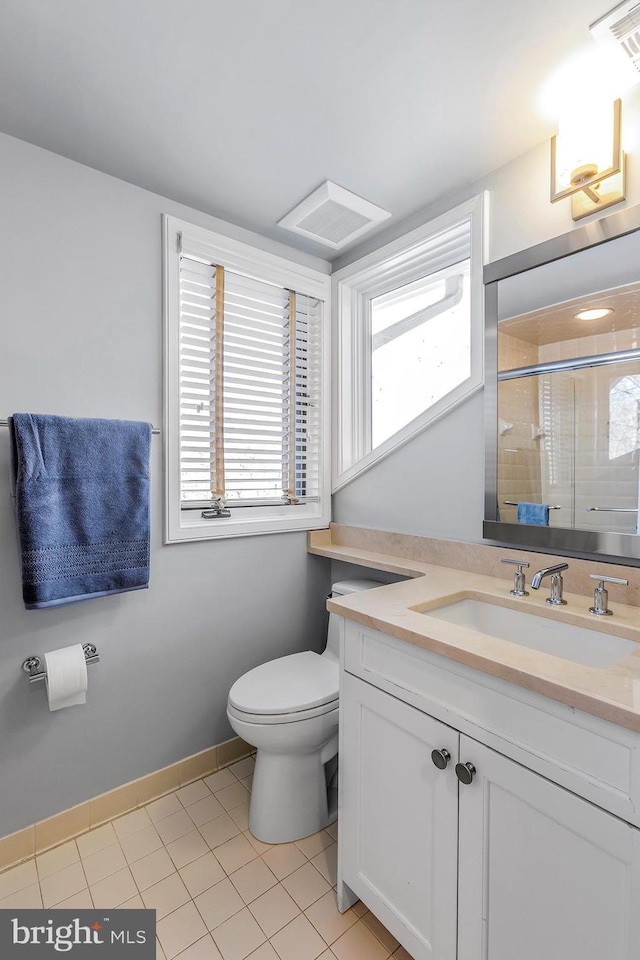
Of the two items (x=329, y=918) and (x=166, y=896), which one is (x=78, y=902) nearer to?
(x=166, y=896)

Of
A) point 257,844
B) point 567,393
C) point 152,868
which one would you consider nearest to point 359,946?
point 257,844

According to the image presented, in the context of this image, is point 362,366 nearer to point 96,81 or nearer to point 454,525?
point 454,525

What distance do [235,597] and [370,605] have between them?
91cm

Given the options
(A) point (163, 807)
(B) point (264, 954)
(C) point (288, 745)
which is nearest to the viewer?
(B) point (264, 954)

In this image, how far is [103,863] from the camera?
1.46 metres

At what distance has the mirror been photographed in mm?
1254

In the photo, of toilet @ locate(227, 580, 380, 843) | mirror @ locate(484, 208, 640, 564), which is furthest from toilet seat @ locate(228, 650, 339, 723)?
mirror @ locate(484, 208, 640, 564)

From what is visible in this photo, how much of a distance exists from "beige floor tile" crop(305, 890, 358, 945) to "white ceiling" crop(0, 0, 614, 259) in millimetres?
2293

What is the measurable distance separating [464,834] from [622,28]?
1.82 metres

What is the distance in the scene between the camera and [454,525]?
1.72 metres

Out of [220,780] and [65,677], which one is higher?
[65,677]

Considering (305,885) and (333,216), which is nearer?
(305,885)

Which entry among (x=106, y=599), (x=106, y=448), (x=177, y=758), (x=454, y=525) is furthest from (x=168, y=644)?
(x=454, y=525)

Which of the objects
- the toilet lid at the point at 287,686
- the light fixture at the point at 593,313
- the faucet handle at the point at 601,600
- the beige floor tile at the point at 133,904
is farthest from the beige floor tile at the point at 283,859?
the light fixture at the point at 593,313
